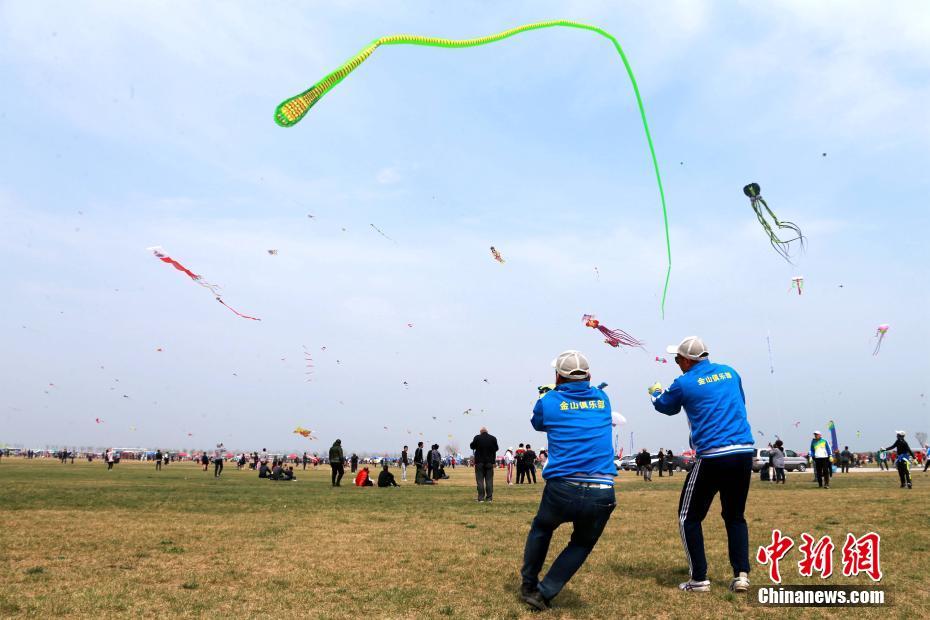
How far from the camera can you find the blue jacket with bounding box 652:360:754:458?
5867 millimetres

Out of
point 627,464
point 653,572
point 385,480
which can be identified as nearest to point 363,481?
point 385,480

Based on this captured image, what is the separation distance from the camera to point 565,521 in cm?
524

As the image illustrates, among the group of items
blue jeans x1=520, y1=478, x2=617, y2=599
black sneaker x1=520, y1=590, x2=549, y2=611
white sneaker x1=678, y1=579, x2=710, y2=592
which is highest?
blue jeans x1=520, y1=478, x2=617, y2=599

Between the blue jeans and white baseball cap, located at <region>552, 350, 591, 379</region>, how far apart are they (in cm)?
89

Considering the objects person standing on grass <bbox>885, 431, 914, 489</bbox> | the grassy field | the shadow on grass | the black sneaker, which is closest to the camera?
the black sneaker

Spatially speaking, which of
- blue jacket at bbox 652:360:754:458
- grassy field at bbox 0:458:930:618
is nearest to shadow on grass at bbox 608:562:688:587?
grassy field at bbox 0:458:930:618

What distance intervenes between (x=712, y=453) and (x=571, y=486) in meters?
1.51

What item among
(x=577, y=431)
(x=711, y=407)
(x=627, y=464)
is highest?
(x=711, y=407)

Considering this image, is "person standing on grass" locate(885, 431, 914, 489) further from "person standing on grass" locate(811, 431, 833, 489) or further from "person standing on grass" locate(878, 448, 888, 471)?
"person standing on grass" locate(878, 448, 888, 471)

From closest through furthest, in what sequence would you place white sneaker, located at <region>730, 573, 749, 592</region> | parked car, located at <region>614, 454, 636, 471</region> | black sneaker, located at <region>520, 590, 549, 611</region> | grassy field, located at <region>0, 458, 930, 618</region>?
black sneaker, located at <region>520, 590, 549, 611</region>, grassy field, located at <region>0, 458, 930, 618</region>, white sneaker, located at <region>730, 573, 749, 592</region>, parked car, located at <region>614, 454, 636, 471</region>

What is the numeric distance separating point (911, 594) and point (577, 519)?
2.93m

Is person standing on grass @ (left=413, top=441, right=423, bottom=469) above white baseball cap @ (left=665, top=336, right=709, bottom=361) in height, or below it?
below

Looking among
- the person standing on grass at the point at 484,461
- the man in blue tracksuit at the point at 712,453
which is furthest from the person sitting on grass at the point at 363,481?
the man in blue tracksuit at the point at 712,453

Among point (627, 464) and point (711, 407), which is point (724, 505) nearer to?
point (711, 407)
